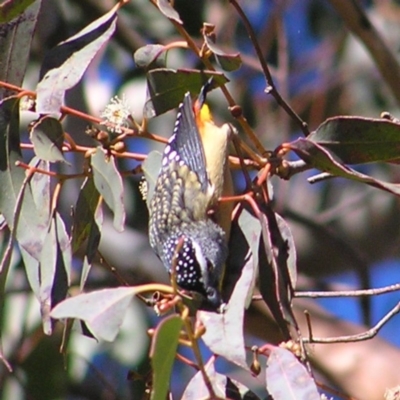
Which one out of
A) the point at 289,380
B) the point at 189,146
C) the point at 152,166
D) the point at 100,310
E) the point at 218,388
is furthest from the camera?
the point at 189,146

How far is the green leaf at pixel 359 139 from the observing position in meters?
1.94

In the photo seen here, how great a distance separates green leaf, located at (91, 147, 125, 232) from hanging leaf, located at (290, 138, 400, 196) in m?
0.35

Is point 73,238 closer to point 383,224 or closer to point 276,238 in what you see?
point 276,238

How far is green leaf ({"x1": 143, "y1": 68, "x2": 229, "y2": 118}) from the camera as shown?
2.10m

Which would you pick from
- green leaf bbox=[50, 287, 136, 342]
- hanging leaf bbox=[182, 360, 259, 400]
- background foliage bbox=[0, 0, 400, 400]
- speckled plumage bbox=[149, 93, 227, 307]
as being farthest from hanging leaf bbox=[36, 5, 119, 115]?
hanging leaf bbox=[182, 360, 259, 400]

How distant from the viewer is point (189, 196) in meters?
2.38

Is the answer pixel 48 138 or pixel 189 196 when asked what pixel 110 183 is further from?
pixel 189 196

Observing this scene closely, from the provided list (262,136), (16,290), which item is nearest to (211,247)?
(16,290)

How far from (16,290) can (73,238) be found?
5.88 feet

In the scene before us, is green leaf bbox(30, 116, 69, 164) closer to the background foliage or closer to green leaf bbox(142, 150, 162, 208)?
the background foliage

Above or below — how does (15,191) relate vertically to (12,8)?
below

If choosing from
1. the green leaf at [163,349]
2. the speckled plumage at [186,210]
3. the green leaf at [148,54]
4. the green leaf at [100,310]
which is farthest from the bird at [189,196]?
the green leaf at [163,349]

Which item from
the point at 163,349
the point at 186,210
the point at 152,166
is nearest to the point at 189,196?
the point at 186,210

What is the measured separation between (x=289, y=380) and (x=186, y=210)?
771mm
